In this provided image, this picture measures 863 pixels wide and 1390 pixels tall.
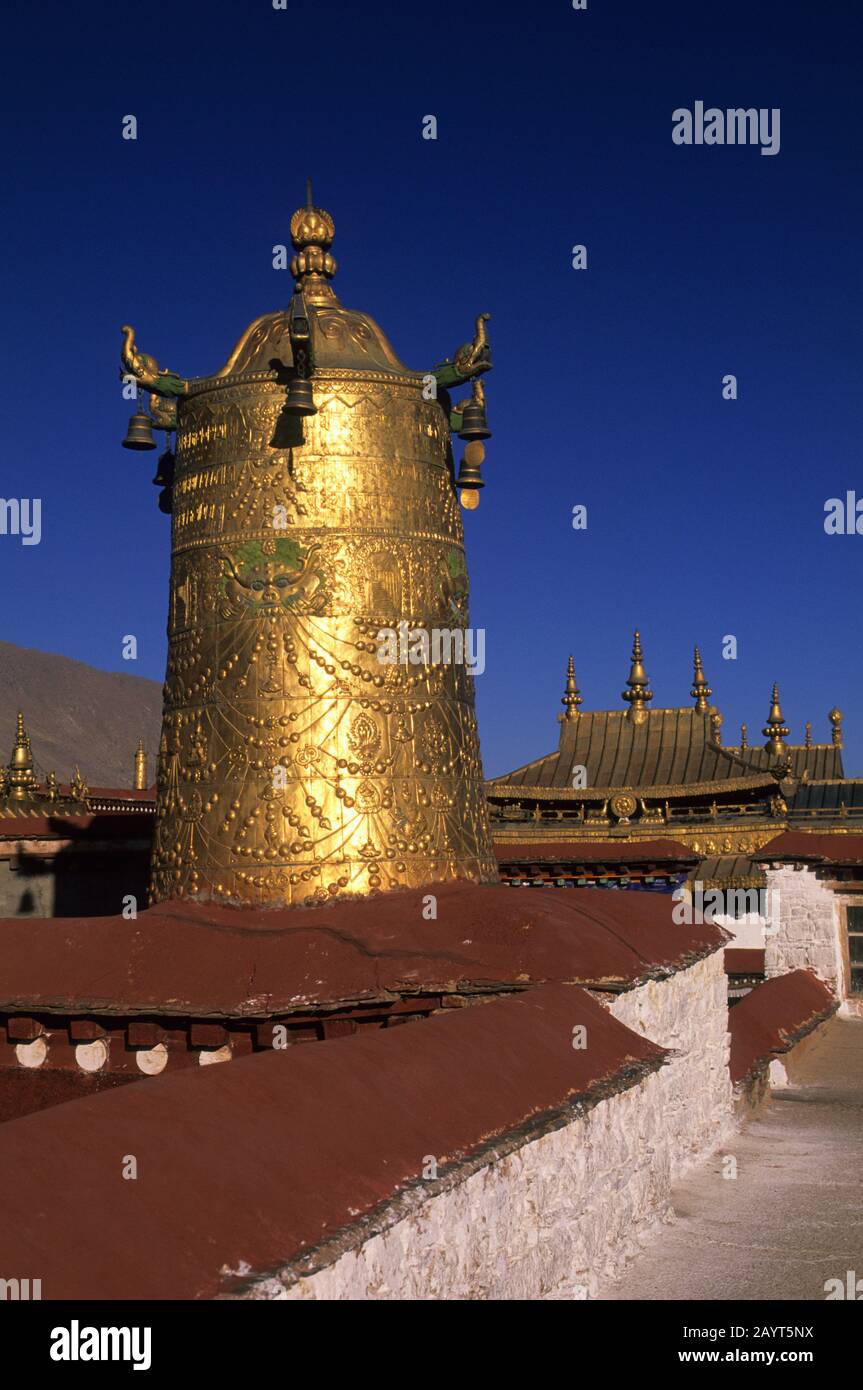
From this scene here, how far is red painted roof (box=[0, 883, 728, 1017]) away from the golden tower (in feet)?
1.16

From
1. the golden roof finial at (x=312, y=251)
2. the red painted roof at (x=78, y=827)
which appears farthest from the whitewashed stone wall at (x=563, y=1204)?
the red painted roof at (x=78, y=827)

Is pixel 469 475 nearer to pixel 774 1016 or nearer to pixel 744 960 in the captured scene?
pixel 774 1016

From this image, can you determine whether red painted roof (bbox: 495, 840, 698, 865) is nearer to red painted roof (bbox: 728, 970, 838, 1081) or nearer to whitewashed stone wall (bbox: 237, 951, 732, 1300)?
red painted roof (bbox: 728, 970, 838, 1081)

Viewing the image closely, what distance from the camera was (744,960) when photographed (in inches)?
846

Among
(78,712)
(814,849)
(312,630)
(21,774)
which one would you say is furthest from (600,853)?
(78,712)

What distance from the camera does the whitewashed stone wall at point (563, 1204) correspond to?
4914 millimetres

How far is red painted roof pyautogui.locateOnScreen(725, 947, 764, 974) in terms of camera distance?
839 inches

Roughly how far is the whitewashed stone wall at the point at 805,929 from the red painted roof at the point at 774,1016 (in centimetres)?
61

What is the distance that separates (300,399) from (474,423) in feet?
4.50

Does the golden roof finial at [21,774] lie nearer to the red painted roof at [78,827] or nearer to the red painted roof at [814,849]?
the red painted roof at [78,827]

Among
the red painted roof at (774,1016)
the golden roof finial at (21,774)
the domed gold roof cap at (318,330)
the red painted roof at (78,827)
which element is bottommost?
the red painted roof at (774,1016)

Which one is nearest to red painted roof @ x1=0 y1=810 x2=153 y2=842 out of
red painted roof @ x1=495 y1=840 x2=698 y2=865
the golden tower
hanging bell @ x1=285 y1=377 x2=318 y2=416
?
red painted roof @ x1=495 y1=840 x2=698 y2=865

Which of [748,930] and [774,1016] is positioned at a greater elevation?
[748,930]

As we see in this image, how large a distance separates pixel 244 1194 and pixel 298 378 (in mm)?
6206
